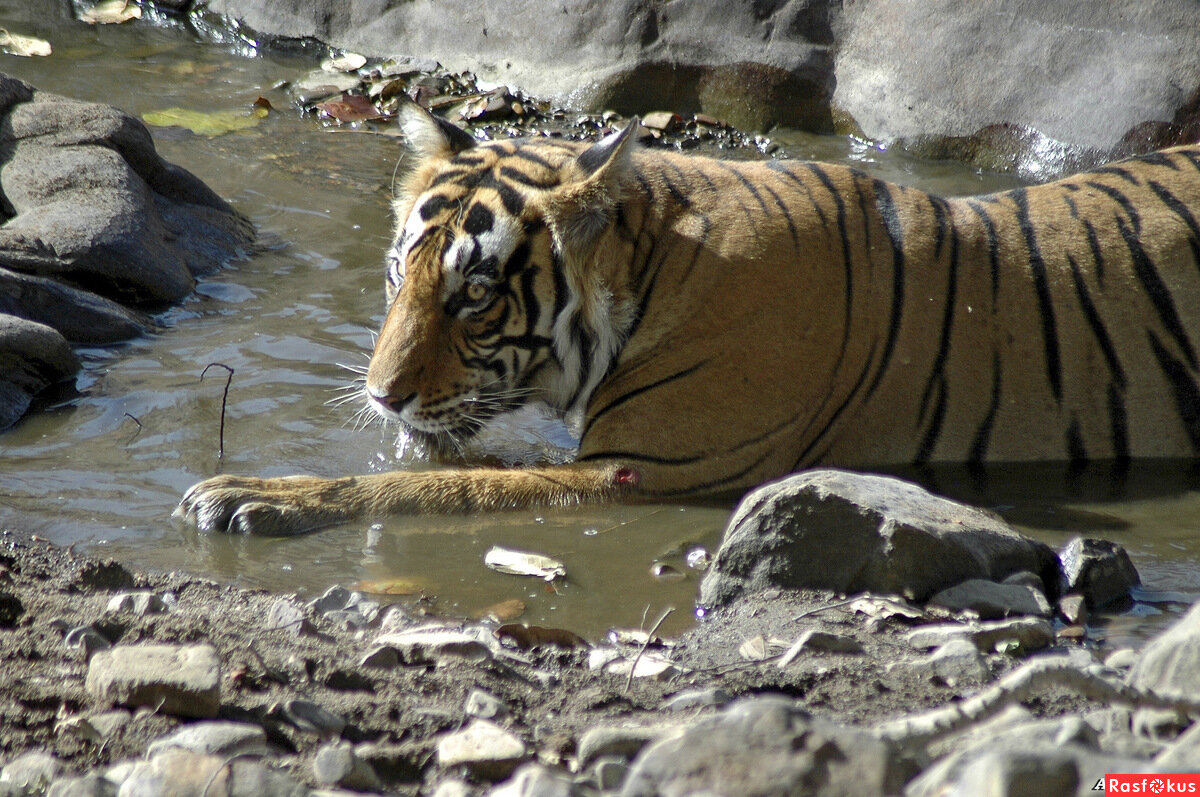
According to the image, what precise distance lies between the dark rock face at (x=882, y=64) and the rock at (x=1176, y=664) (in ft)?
19.6

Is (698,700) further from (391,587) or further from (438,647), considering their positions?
(391,587)

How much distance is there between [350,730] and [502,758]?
339mm

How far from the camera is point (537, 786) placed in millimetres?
1727

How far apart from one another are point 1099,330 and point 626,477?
1857 millimetres

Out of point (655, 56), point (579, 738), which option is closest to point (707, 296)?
point (579, 738)

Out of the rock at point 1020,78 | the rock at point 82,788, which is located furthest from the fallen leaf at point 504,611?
the rock at point 1020,78

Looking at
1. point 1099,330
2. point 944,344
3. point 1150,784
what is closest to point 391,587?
point 944,344

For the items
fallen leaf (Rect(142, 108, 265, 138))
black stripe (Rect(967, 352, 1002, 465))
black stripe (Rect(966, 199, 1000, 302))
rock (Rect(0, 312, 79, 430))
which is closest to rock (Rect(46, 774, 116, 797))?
rock (Rect(0, 312, 79, 430))

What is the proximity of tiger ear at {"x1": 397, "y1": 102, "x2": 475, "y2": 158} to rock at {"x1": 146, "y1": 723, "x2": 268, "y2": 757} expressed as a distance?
2.70m

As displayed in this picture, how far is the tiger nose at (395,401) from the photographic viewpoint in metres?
3.83

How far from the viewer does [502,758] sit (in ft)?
6.48

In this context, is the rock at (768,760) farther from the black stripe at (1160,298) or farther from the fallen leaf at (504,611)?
the black stripe at (1160,298)

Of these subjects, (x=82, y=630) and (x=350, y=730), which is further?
(x=82, y=630)

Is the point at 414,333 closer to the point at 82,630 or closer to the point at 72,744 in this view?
the point at 82,630
